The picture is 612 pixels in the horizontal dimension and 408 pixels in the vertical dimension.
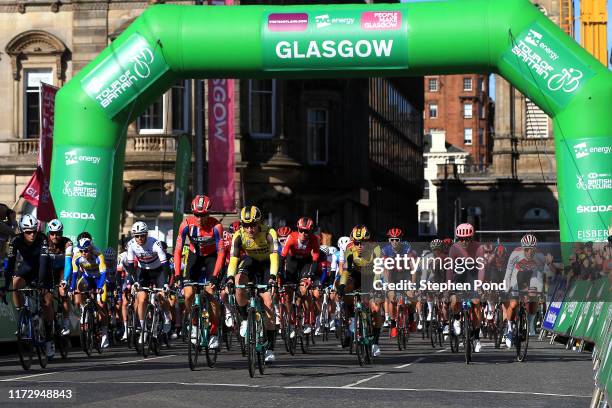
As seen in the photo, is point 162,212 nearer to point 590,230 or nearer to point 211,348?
point 590,230

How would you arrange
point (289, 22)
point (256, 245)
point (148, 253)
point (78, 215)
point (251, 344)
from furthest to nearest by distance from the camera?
point (78, 215), point (289, 22), point (148, 253), point (256, 245), point (251, 344)

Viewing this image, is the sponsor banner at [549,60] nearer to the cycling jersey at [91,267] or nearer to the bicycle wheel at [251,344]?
the cycling jersey at [91,267]

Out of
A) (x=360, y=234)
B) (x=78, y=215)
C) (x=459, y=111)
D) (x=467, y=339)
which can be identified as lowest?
(x=467, y=339)

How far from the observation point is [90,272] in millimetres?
22188

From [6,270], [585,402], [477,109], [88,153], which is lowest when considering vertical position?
[585,402]

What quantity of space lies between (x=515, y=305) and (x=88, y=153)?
8.54m

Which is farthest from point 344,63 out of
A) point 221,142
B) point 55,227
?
point 221,142

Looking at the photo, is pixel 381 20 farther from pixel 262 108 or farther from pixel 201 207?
pixel 262 108

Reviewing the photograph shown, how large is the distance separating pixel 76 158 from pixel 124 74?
164 centimetres

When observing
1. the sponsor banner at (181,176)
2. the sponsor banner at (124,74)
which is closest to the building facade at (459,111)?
the sponsor banner at (181,176)

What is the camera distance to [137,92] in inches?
986

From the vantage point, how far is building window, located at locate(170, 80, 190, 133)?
4378 centimetres

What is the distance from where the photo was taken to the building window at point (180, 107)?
43781 millimetres

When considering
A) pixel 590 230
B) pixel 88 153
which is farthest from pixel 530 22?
pixel 88 153
